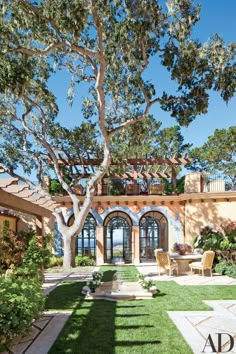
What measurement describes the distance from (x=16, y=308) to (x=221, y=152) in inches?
1012

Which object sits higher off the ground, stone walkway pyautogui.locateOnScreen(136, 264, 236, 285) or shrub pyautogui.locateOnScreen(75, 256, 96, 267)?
shrub pyautogui.locateOnScreen(75, 256, 96, 267)

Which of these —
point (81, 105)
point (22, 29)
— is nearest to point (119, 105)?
point (81, 105)

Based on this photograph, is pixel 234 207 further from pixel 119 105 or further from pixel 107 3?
pixel 107 3

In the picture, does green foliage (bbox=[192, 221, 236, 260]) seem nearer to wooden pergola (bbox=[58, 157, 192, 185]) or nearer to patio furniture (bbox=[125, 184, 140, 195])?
wooden pergola (bbox=[58, 157, 192, 185])

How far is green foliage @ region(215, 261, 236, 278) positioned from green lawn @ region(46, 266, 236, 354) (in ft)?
9.12

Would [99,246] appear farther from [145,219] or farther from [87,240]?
[145,219]

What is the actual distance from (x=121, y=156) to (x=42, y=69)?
18.1ft

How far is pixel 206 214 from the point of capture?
18.8 m

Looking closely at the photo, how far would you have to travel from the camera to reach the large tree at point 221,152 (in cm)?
2825

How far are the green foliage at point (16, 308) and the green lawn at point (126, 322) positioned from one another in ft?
2.18

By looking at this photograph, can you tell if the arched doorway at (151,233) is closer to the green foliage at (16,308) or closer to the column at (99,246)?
the column at (99,246)

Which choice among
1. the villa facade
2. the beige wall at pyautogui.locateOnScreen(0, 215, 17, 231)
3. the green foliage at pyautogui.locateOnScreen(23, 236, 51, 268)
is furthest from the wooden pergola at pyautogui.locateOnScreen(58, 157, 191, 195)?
the green foliage at pyautogui.locateOnScreen(23, 236, 51, 268)

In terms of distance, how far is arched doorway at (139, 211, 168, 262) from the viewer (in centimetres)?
2083

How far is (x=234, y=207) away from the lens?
60.4 ft
